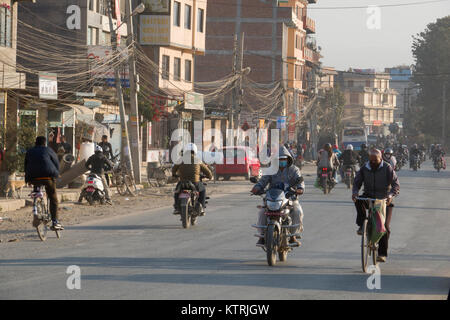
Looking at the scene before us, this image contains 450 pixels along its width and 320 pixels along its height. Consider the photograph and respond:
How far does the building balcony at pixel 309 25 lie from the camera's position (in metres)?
92.9

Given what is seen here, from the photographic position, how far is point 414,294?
10289 millimetres

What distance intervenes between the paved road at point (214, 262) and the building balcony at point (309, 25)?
239 ft

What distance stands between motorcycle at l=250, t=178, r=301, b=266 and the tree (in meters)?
100

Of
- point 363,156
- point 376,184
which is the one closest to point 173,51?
point 363,156

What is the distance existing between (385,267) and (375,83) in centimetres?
16894

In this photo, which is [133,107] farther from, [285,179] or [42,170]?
[285,179]

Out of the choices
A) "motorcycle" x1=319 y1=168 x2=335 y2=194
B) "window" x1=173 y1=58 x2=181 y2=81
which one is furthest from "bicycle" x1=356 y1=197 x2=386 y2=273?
"window" x1=173 y1=58 x2=181 y2=81

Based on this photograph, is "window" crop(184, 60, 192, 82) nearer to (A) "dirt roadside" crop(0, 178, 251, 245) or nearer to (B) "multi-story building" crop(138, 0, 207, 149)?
(B) "multi-story building" crop(138, 0, 207, 149)

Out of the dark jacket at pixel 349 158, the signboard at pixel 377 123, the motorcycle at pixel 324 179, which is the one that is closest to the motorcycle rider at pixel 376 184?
the motorcycle at pixel 324 179

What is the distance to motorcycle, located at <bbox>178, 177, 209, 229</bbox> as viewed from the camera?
60.4ft

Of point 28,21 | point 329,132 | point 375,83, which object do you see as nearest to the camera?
point 28,21

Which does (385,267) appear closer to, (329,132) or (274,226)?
(274,226)

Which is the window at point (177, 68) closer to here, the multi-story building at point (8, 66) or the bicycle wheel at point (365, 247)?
the multi-story building at point (8, 66)
